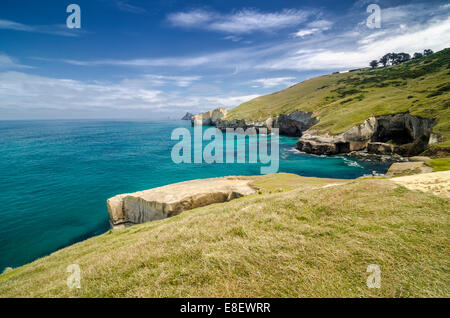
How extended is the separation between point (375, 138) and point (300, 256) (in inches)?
3408

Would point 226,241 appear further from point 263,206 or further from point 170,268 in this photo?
point 263,206

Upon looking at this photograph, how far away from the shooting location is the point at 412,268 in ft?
22.5

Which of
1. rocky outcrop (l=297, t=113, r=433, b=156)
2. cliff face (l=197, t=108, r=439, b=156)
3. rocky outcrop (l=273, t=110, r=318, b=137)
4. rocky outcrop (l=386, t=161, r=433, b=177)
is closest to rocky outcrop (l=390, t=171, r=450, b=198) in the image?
rocky outcrop (l=386, t=161, r=433, b=177)

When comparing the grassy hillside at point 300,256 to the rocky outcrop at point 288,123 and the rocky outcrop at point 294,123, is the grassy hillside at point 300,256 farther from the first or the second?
the rocky outcrop at point 294,123

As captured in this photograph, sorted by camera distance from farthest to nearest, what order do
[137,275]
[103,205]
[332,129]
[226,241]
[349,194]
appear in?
[332,129]
[103,205]
[349,194]
[226,241]
[137,275]

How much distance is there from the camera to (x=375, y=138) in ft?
A: 249

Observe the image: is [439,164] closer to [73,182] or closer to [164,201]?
[164,201]

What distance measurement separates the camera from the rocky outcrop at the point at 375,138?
64.2 meters

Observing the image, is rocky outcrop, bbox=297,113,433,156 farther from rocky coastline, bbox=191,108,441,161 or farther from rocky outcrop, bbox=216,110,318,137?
rocky outcrop, bbox=216,110,318,137

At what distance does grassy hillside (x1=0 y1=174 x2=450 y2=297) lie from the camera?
6.74 m

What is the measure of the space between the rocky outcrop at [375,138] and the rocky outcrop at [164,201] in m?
59.0

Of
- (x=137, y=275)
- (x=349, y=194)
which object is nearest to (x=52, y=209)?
(x=137, y=275)

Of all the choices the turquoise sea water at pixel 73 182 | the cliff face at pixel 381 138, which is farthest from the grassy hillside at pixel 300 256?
the cliff face at pixel 381 138

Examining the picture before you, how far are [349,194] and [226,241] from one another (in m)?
8.45
